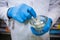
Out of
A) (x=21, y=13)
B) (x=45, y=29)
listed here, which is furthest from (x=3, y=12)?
(x=45, y=29)

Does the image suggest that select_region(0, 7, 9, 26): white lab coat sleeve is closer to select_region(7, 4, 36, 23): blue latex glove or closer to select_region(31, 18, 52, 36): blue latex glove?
select_region(7, 4, 36, 23): blue latex glove

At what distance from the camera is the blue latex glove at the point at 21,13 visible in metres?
0.71

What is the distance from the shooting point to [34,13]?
2.42ft

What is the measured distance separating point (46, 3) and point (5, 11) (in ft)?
0.78

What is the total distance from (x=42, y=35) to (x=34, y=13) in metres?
0.15

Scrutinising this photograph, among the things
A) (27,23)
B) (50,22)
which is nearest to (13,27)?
(27,23)

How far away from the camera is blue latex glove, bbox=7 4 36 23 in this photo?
0.71 meters

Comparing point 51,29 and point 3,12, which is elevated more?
point 3,12

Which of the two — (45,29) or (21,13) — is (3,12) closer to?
(21,13)

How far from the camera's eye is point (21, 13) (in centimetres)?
73

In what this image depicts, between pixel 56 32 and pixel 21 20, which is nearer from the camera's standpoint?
pixel 21 20

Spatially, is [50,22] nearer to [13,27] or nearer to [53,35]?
[53,35]

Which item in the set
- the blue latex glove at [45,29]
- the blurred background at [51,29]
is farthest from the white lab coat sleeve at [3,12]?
the blue latex glove at [45,29]

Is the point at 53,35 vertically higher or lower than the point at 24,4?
lower
